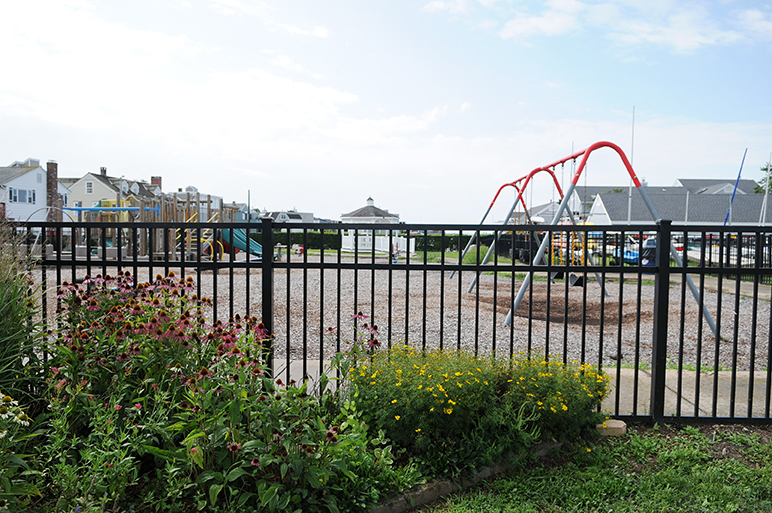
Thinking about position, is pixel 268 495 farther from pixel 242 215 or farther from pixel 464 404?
pixel 242 215

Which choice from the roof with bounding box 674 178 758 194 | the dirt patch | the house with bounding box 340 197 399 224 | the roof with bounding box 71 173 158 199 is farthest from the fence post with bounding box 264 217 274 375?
the roof with bounding box 674 178 758 194

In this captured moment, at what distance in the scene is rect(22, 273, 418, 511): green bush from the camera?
7.47 feet

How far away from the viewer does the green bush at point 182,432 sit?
7.47 ft

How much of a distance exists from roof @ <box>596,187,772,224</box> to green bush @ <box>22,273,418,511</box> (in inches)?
1843

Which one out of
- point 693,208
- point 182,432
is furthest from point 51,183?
point 693,208

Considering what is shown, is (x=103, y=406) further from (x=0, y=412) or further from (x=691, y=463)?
(x=691, y=463)

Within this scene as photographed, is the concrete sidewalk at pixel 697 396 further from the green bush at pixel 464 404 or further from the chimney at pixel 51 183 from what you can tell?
the chimney at pixel 51 183

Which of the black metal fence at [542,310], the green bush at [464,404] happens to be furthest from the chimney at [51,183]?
the green bush at [464,404]

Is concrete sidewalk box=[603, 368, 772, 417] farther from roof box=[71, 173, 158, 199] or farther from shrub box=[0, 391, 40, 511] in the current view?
roof box=[71, 173, 158, 199]

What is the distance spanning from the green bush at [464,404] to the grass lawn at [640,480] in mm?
174

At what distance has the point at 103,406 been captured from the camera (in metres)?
2.61

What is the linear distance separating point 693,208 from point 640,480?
5094 centimetres

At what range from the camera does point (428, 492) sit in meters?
2.72

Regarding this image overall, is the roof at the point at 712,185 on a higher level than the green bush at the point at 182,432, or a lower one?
higher
